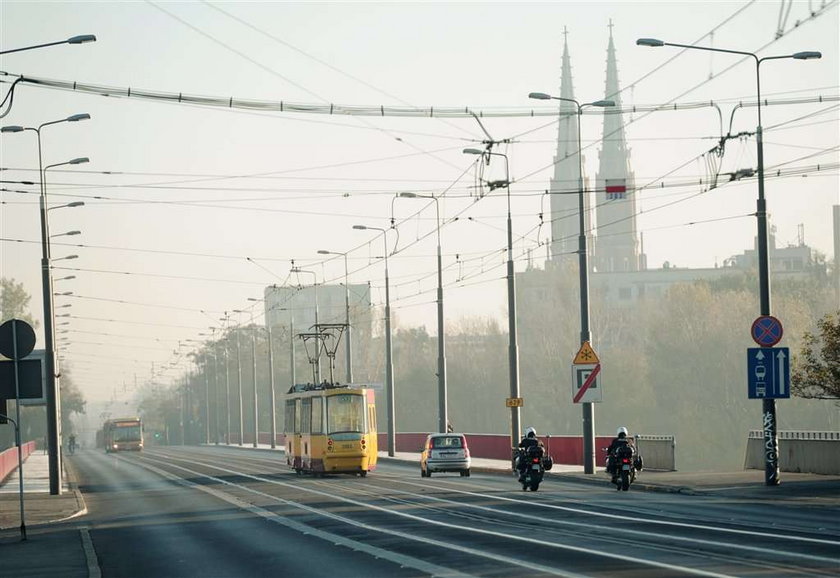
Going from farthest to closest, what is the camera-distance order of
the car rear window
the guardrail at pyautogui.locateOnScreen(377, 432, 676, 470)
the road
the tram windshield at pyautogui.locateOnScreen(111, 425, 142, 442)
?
the tram windshield at pyautogui.locateOnScreen(111, 425, 142, 442) < the car rear window < the guardrail at pyautogui.locateOnScreen(377, 432, 676, 470) < the road

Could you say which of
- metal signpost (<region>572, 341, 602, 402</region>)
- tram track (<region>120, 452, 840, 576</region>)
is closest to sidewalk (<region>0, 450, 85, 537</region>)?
tram track (<region>120, 452, 840, 576</region>)

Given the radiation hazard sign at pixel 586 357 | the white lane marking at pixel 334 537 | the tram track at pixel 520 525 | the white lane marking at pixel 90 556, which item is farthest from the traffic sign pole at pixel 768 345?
the white lane marking at pixel 90 556

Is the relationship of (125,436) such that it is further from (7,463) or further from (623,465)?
(623,465)

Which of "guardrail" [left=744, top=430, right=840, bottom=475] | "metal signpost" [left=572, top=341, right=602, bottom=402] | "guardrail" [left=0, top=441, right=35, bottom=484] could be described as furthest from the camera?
"guardrail" [left=0, top=441, right=35, bottom=484]

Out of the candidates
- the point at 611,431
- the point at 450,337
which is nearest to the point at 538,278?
the point at 450,337

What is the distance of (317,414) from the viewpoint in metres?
49.7

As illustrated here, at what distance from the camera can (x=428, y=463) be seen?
1898 inches

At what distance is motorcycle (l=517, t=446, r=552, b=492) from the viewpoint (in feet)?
120

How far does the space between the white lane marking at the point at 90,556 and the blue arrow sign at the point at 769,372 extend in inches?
604

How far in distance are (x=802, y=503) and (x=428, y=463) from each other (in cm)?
2105

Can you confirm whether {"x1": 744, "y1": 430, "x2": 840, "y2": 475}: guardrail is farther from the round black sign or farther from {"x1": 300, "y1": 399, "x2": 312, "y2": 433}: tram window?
the round black sign

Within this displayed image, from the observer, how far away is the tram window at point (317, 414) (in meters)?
49.3

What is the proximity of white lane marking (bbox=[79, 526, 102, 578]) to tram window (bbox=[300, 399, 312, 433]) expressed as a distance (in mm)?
22469

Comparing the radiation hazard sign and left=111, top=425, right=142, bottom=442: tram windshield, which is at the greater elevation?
the radiation hazard sign
